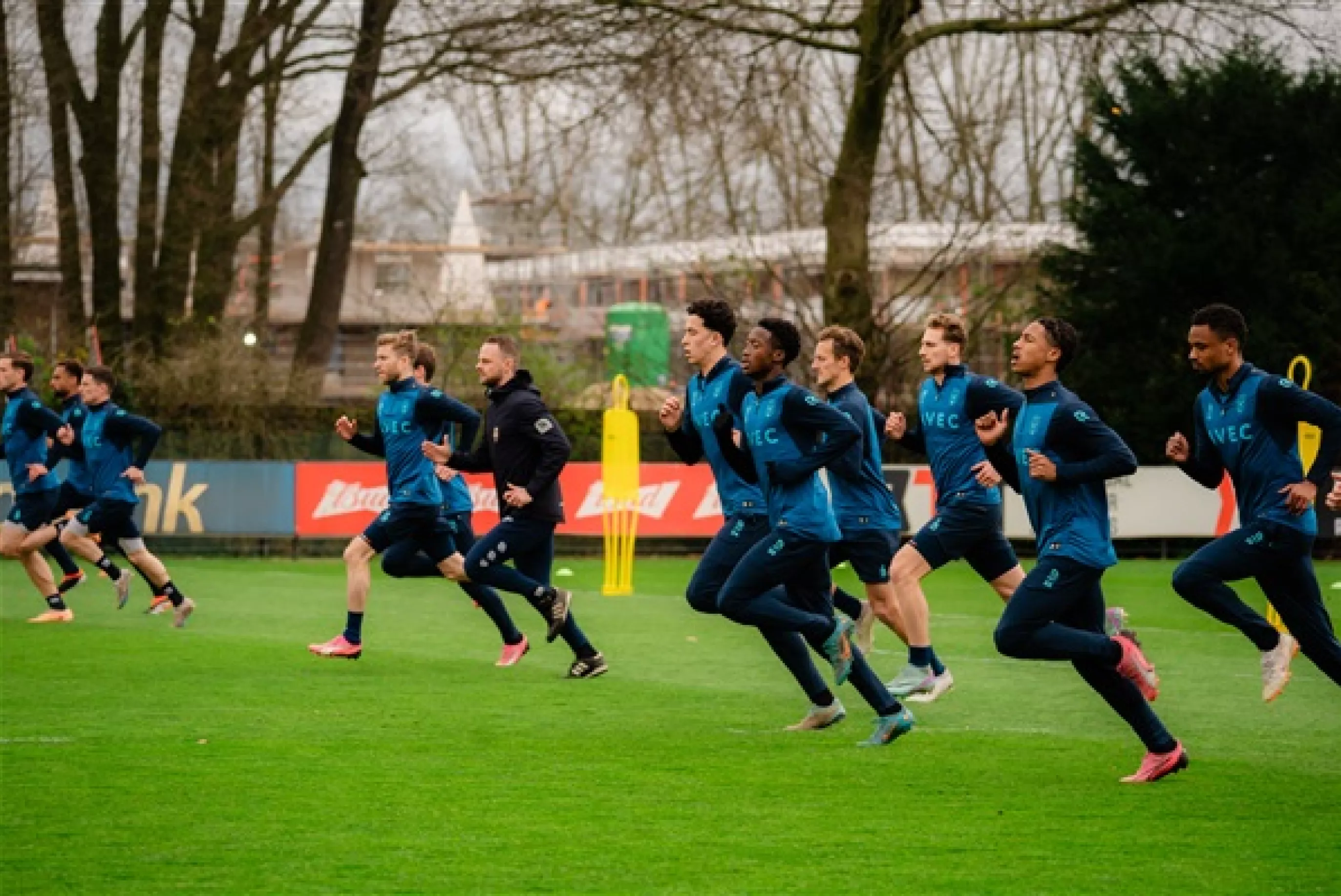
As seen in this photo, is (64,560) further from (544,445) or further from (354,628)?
(544,445)

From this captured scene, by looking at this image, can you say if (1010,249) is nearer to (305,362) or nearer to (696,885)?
(305,362)

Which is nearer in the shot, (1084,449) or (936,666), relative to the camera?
(1084,449)

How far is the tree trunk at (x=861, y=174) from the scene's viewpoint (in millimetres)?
28625

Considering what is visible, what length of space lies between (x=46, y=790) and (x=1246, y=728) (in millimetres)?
6300

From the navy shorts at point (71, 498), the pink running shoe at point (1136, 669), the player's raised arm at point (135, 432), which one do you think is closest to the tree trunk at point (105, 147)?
the navy shorts at point (71, 498)

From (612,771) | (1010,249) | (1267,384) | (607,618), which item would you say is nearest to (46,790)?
(612,771)

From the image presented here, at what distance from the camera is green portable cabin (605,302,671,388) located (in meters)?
35.6

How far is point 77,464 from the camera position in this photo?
1847cm

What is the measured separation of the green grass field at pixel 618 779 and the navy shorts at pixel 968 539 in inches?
33.0

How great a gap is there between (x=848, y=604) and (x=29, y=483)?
25.1 ft

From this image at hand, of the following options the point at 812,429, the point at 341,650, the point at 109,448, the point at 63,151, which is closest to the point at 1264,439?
the point at 812,429

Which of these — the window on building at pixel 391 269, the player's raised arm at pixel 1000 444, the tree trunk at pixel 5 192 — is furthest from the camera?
the window on building at pixel 391 269

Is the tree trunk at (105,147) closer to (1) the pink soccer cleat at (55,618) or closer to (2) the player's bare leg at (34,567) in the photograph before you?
(2) the player's bare leg at (34,567)

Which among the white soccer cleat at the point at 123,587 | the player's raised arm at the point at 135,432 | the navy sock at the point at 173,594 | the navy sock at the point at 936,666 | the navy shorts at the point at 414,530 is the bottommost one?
the white soccer cleat at the point at 123,587
